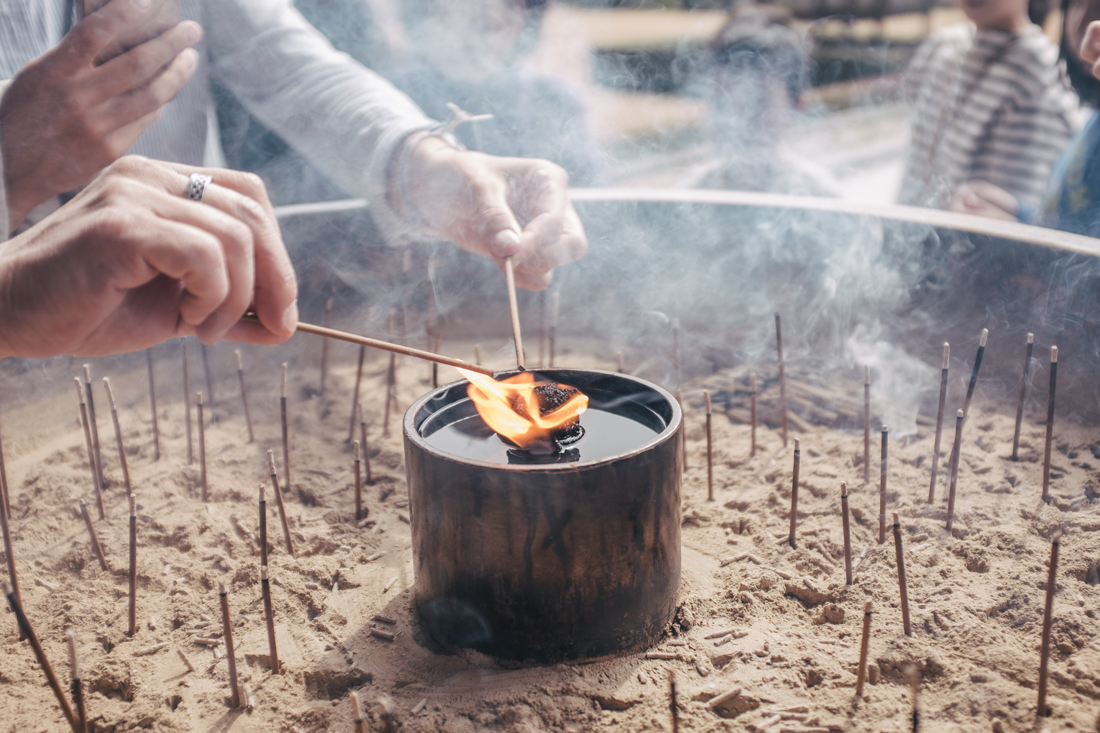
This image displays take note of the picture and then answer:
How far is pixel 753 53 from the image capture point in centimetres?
649

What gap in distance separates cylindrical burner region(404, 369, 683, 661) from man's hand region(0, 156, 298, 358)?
577 millimetres

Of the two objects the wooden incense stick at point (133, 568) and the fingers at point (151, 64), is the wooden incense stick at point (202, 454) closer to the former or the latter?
the wooden incense stick at point (133, 568)

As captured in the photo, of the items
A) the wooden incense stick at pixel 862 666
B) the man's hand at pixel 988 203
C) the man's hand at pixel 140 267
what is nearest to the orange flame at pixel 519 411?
the man's hand at pixel 140 267

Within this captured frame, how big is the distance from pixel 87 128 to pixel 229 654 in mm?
1830

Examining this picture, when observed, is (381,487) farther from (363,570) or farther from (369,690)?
(369,690)

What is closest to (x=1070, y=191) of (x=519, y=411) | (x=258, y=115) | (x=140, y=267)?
(x=519, y=411)

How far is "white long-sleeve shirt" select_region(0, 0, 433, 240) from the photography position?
368cm

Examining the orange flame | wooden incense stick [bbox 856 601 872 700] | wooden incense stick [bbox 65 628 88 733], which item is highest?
the orange flame

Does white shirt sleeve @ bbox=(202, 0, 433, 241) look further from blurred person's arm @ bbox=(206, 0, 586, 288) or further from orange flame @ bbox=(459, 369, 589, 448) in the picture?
orange flame @ bbox=(459, 369, 589, 448)

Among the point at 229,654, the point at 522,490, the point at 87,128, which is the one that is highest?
the point at 87,128

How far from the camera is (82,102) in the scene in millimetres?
2518

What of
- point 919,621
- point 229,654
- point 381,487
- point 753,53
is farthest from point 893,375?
point 753,53

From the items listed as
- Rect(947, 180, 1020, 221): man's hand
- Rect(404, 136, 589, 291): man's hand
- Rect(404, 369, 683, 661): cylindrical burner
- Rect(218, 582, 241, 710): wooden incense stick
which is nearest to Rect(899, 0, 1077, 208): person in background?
Rect(947, 180, 1020, 221): man's hand

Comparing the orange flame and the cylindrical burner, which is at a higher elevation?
the orange flame
